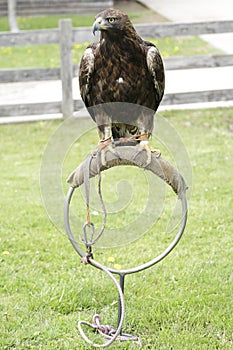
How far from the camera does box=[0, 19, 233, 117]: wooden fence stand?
23.8ft

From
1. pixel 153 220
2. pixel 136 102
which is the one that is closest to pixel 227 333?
pixel 153 220

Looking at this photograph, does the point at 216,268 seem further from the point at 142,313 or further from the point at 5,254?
the point at 5,254

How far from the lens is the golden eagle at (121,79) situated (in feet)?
9.04

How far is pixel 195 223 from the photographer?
15.5 feet

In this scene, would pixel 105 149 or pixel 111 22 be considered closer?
pixel 111 22

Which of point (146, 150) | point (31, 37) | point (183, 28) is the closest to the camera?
point (146, 150)

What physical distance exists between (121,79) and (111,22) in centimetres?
28

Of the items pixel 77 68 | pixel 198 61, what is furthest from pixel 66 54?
pixel 198 61

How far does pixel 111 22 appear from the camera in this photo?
8.75 ft

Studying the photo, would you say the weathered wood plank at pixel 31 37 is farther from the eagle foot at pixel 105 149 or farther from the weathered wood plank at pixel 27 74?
the eagle foot at pixel 105 149

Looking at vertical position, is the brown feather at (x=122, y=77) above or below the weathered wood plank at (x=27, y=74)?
above

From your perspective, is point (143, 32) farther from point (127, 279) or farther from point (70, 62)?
point (127, 279)

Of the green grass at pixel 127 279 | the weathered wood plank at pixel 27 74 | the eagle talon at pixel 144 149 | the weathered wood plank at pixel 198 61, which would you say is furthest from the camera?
the weathered wood plank at pixel 198 61

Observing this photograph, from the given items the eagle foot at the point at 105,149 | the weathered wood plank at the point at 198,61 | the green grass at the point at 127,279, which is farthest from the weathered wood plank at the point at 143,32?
the eagle foot at the point at 105,149
